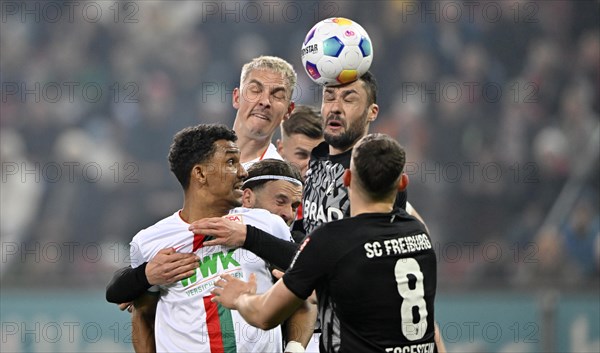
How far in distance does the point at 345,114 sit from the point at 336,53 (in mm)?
453

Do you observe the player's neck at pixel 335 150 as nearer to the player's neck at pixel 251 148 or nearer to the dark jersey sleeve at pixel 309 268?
the player's neck at pixel 251 148

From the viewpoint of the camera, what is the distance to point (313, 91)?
37.8 ft

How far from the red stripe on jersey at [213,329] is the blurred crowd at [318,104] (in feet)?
17.5

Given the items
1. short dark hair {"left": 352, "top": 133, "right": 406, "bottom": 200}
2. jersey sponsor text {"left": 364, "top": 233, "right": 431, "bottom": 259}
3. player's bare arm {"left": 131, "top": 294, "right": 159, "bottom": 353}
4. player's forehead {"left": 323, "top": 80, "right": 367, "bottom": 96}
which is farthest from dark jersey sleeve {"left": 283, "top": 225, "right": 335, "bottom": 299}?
player's forehead {"left": 323, "top": 80, "right": 367, "bottom": 96}

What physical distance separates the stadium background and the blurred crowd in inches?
0.8

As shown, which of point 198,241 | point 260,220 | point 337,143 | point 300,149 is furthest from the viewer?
point 300,149

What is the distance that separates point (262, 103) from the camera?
240 inches

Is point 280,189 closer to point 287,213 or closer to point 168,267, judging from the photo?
point 287,213

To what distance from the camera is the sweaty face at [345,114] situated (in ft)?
16.4

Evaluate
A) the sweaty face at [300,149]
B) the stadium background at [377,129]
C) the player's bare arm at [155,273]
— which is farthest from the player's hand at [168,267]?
the stadium background at [377,129]

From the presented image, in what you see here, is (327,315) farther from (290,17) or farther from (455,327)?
(290,17)

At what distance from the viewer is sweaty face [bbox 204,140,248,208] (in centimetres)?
421

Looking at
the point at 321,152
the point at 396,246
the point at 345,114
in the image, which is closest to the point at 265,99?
the point at 321,152

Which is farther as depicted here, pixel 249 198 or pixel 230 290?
pixel 249 198
